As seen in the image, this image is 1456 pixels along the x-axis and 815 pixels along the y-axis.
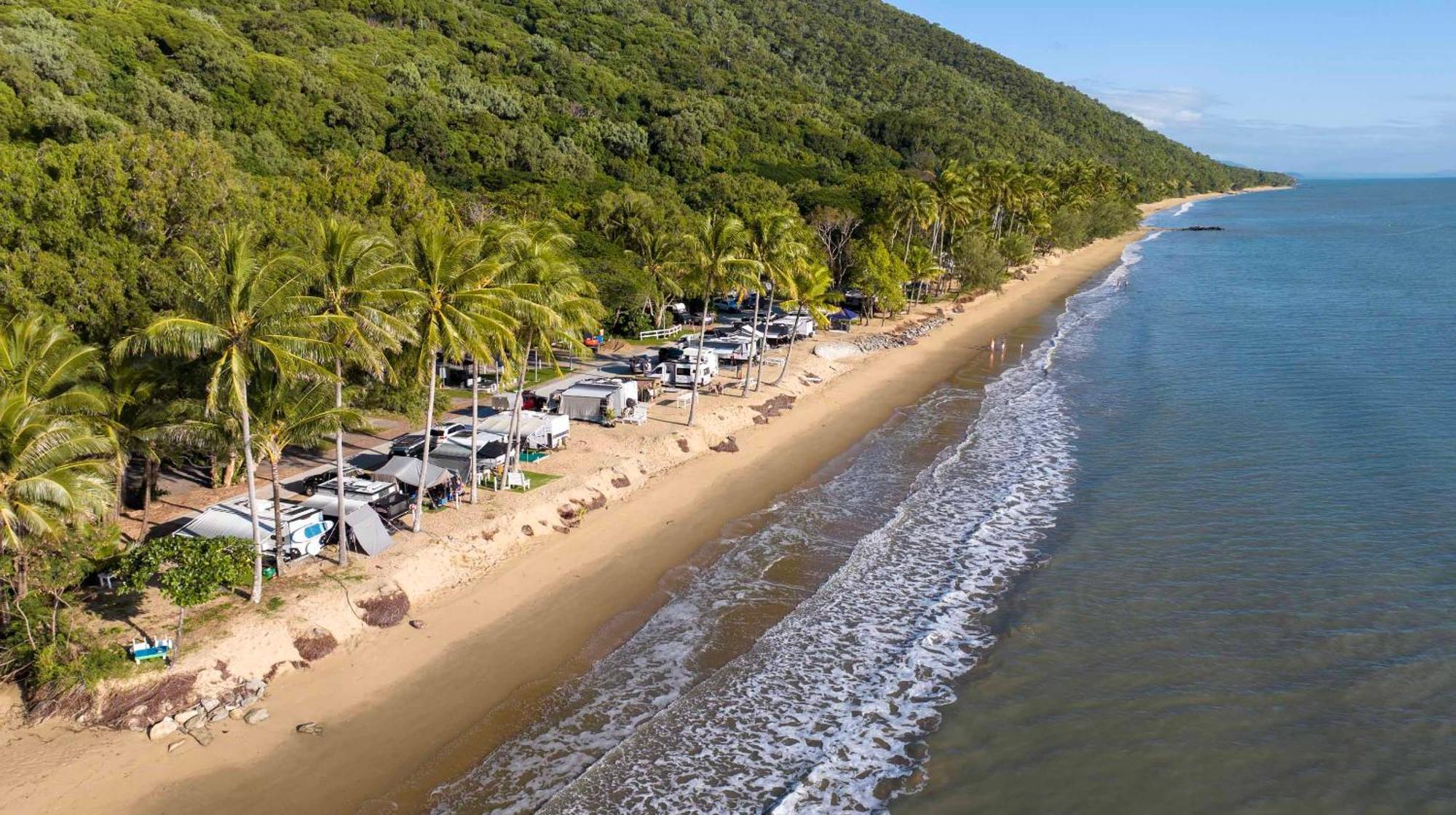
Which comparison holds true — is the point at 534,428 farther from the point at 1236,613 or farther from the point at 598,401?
the point at 1236,613

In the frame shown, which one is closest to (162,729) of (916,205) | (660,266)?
(660,266)

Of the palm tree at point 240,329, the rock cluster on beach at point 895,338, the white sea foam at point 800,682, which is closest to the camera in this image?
the white sea foam at point 800,682

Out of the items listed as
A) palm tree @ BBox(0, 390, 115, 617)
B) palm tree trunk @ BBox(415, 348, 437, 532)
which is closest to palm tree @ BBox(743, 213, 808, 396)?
palm tree trunk @ BBox(415, 348, 437, 532)

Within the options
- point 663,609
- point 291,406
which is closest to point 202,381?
point 291,406

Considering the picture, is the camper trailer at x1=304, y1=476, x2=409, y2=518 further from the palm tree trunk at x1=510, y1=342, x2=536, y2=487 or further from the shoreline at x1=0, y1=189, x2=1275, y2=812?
the palm tree trunk at x1=510, y1=342, x2=536, y2=487

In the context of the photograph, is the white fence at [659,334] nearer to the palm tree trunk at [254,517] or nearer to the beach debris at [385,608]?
the beach debris at [385,608]

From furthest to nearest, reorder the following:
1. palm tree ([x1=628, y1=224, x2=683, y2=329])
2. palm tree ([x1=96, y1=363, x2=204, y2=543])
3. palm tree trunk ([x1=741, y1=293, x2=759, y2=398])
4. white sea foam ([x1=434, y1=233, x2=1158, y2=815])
Result: 1. palm tree ([x1=628, y1=224, x2=683, y2=329])
2. palm tree trunk ([x1=741, y1=293, x2=759, y2=398])
3. palm tree ([x1=96, y1=363, x2=204, y2=543])
4. white sea foam ([x1=434, y1=233, x2=1158, y2=815])

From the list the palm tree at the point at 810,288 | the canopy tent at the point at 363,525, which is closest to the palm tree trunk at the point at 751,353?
the palm tree at the point at 810,288
